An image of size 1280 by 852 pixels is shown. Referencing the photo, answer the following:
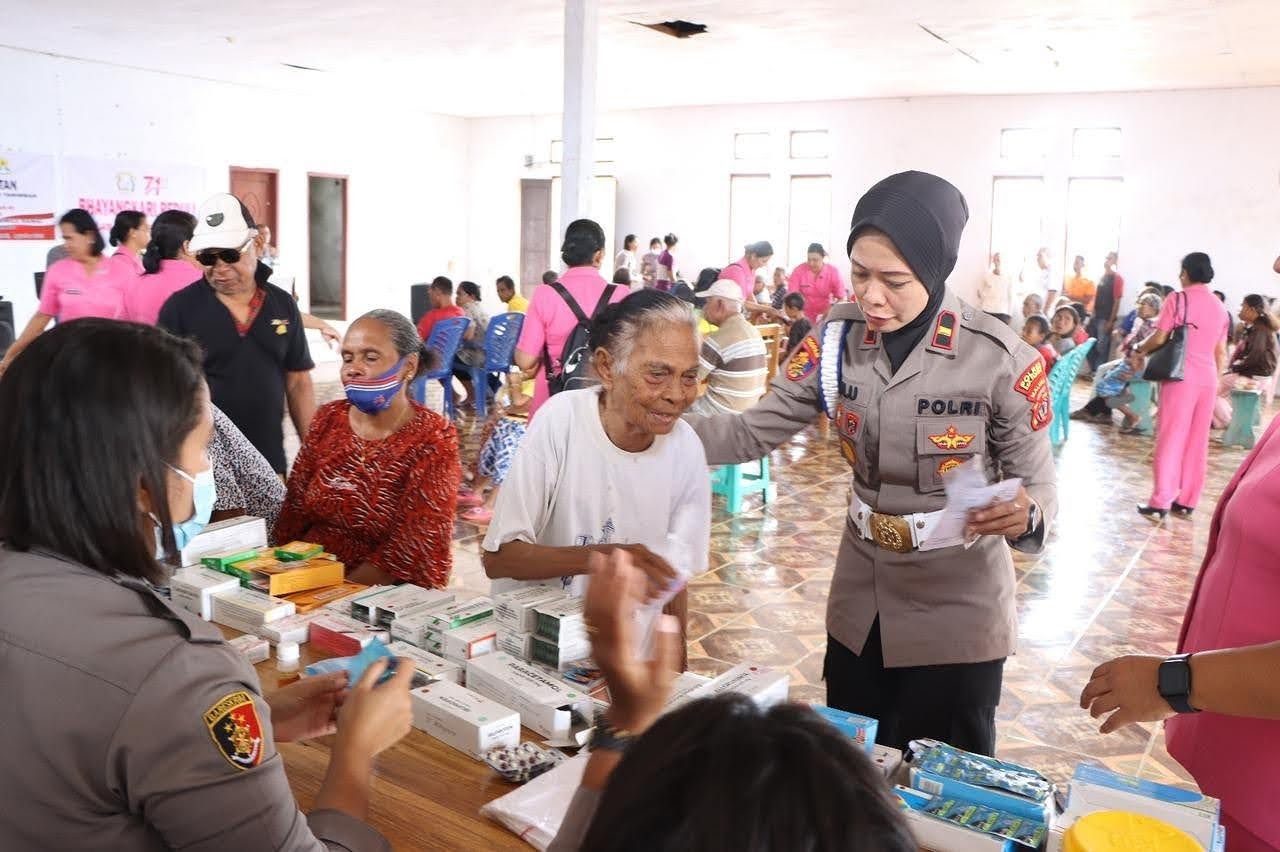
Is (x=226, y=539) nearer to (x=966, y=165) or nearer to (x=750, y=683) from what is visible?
(x=750, y=683)

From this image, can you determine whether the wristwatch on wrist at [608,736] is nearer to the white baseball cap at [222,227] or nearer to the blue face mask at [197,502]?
the blue face mask at [197,502]

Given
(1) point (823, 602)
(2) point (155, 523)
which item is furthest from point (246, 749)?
(1) point (823, 602)

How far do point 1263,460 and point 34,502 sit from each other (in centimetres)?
184

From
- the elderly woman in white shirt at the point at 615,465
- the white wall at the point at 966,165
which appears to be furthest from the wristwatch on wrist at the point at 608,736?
the white wall at the point at 966,165

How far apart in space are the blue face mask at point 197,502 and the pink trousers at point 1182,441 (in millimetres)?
6904

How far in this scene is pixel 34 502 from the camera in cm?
123

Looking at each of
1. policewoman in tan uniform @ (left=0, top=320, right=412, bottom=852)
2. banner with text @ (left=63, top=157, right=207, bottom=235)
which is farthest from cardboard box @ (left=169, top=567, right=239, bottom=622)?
banner with text @ (left=63, top=157, right=207, bottom=235)

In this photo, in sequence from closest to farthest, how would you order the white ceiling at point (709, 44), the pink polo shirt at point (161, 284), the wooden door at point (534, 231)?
the pink polo shirt at point (161, 284) → the white ceiling at point (709, 44) → the wooden door at point (534, 231)

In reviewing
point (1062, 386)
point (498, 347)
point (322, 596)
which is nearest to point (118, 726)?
point (322, 596)

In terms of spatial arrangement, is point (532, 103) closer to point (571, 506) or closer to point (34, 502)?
point (571, 506)

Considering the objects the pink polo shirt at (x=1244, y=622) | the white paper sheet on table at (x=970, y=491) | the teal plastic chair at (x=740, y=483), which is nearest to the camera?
the pink polo shirt at (x=1244, y=622)

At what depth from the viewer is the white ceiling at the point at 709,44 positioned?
8906 mm

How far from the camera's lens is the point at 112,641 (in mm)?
1156

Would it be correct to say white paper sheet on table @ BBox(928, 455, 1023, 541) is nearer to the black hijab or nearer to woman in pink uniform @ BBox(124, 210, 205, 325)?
the black hijab
